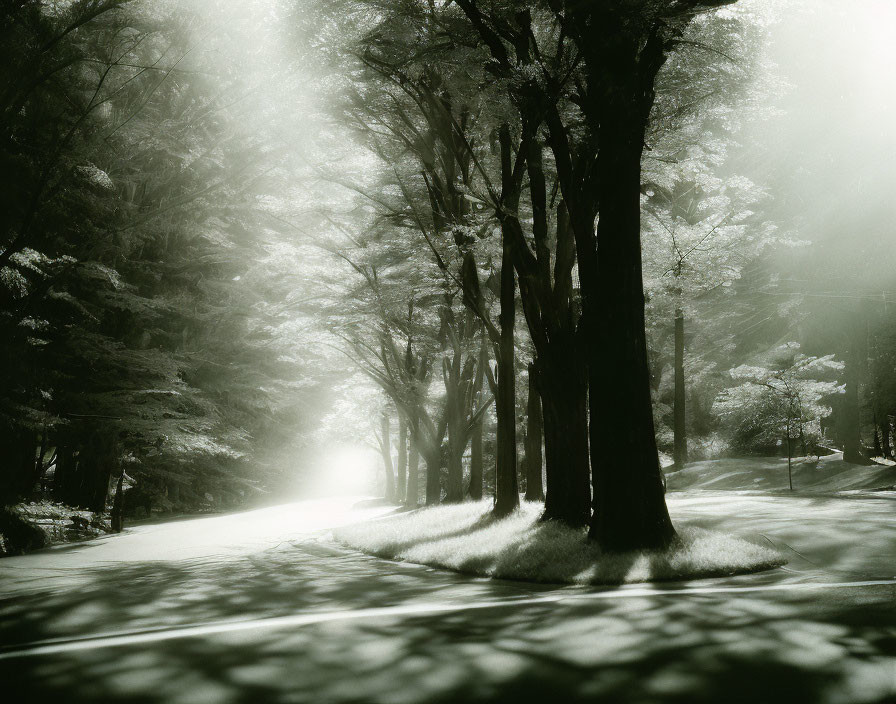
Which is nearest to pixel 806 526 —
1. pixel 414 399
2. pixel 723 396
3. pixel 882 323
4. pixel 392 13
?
pixel 392 13

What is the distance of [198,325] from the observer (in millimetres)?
22000

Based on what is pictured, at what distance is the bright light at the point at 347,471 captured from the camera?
54.4m

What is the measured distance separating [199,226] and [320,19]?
9.32m

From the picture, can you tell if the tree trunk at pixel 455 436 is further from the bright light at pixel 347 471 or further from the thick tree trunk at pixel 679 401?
the bright light at pixel 347 471

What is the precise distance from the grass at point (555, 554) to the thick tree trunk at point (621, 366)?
0.45 m

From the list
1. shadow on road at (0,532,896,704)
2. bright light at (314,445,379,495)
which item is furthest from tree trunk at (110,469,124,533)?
bright light at (314,445,379,495)

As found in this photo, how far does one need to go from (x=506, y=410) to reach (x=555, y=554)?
5.67m

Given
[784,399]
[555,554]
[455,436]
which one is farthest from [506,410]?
[784,399]

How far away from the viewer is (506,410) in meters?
14.4

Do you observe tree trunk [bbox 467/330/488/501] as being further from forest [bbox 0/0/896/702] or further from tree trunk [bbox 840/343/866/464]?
tree trunk [bbox 840/343/866/464]

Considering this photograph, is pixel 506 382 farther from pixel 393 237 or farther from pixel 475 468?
pixel 475 468

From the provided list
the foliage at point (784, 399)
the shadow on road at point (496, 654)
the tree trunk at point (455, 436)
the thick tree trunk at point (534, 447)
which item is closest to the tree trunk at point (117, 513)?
the tree trunk at point (455, 436)

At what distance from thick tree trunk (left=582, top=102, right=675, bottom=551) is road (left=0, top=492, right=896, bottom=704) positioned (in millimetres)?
1636

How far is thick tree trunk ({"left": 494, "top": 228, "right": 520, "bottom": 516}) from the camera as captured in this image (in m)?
14.2
